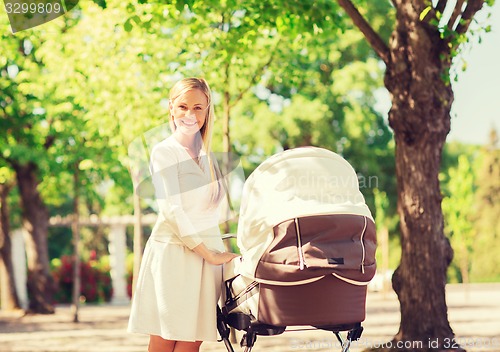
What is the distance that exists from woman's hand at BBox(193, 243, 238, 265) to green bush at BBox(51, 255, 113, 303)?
25204 mm

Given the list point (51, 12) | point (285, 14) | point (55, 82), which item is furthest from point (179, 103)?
point (55, 82)

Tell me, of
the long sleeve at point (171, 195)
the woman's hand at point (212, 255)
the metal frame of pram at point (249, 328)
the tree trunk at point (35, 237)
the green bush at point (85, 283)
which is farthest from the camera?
the green bush at point (85, 283)

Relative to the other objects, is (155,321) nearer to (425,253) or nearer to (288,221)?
(288,221)

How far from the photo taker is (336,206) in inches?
208

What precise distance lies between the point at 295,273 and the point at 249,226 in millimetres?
411

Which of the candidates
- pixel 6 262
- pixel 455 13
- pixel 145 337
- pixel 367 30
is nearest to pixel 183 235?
pixel 367 30

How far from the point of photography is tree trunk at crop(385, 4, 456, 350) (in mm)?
10031

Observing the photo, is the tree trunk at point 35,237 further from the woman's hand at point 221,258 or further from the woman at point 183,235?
the woman's hand at point 221,258

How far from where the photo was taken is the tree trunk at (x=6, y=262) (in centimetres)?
2328

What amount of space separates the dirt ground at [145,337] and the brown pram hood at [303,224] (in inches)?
235

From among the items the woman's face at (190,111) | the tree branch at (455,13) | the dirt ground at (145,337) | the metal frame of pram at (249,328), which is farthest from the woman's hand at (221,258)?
the dirt ground at (145,337)

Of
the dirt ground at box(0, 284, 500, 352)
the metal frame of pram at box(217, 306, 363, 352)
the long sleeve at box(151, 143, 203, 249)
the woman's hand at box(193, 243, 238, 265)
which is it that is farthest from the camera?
the dirt ground at box(0, 284, 500, 352)

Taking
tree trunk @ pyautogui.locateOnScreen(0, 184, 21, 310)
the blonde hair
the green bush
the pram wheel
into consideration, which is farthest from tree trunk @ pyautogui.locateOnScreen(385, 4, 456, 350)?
the green bush

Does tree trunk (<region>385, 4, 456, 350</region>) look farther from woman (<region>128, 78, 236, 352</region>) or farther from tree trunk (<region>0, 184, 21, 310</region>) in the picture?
tree trunk (<region>0, 184, 21, 310</region>)
